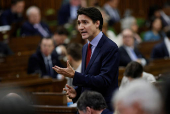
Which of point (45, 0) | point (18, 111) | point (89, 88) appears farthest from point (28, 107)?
point (45, 0)

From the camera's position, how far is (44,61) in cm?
722

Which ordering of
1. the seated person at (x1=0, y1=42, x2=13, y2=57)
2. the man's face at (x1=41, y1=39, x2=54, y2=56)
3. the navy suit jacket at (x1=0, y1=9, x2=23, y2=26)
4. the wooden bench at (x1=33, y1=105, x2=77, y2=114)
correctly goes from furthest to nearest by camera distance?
the navy suit jacket at (x1=0, y1=9, x2=23, y2=26), the seated person at (x1=0, y1=42, x2=13, y2=57), the man's face at (x1=41, y1=39, x2=54, y2=56), the wooden bench at (x1=33, y1=105, x2=77, y2=114)

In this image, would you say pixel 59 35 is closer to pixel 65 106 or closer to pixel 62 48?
pixel 62 48

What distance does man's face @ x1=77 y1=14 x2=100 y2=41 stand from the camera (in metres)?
3.08

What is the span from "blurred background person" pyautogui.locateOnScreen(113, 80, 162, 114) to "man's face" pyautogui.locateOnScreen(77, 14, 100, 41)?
1.79 m

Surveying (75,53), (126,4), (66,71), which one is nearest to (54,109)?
(75,53)

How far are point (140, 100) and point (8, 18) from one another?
31.6 ft

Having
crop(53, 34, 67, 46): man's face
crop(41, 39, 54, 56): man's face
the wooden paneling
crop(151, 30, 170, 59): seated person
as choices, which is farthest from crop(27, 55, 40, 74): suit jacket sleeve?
the wooden paneling

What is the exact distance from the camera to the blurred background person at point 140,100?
127cm

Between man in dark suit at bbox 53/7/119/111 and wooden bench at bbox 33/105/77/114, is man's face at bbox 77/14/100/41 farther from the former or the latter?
wooden bench at bbox 33/105/77/114

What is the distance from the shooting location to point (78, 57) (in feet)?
14.2

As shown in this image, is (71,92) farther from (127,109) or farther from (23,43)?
(23,43)

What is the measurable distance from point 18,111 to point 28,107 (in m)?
0.06

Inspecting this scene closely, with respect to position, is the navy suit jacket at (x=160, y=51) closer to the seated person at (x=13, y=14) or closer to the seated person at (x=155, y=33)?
the seated person at (x=155, y=33)
